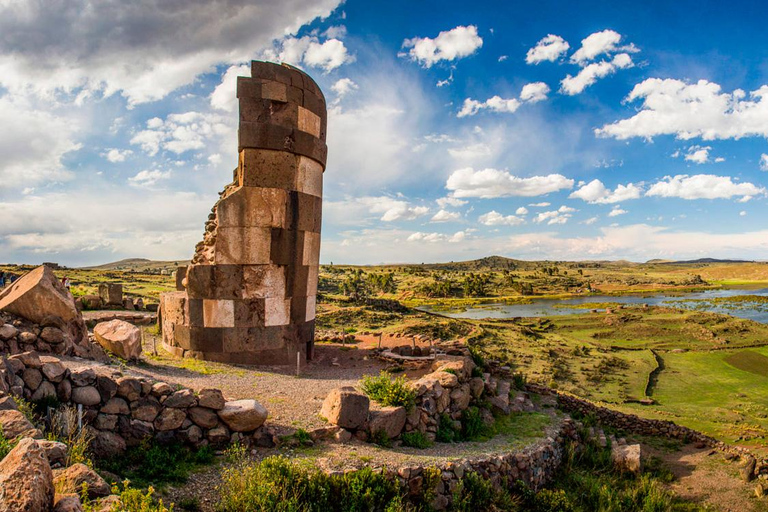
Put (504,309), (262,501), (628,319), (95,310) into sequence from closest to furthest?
(262,501) < (95,310) < (628,319) < (504,309)

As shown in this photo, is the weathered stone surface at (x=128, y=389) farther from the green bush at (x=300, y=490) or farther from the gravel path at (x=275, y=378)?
the green bush at (x=300, y=490)

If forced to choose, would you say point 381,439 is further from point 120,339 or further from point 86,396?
point 120,339

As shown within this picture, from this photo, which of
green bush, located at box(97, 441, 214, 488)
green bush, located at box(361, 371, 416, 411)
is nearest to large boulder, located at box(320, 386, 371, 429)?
green bush, located at box(361, 371, 416, 411)

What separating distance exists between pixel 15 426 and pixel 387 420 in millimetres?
5119

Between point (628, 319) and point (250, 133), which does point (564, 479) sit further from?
point (628, 319)

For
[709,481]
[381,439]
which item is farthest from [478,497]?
[709,481]

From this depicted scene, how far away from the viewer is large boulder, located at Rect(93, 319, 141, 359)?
1034 centimetres

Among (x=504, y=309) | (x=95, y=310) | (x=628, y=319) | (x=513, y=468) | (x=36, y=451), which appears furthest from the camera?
(x=504, y=309)

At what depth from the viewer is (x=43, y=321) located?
8.89 m

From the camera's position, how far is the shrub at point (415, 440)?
8.05 meters

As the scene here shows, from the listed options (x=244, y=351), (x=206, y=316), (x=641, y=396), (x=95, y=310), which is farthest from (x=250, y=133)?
(x=641, y=396)

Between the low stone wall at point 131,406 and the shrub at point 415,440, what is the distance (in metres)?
2.37

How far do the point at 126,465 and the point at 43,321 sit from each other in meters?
4.47

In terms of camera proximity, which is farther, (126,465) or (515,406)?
(515,406)
